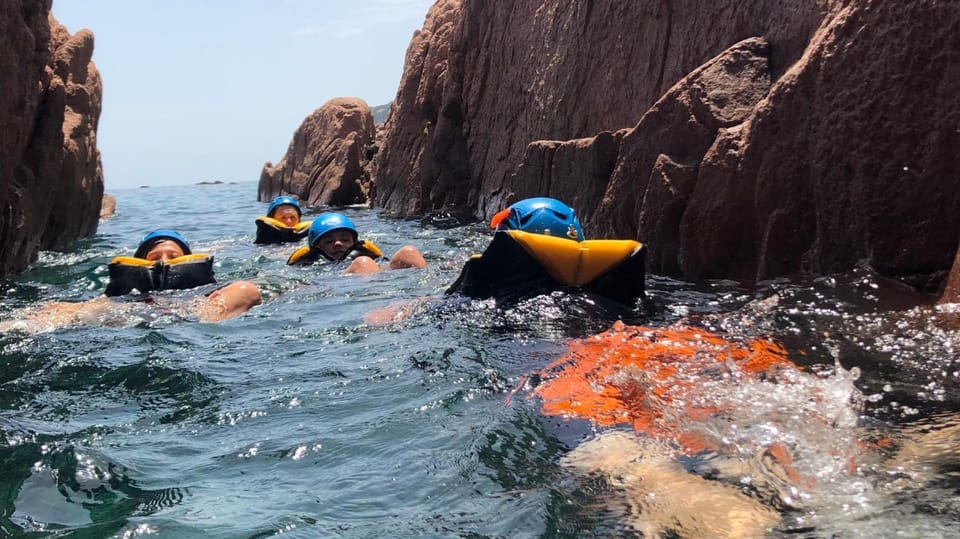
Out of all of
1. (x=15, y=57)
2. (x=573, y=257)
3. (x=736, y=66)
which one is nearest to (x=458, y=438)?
(x=573, y=257)

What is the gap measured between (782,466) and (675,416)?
64cm

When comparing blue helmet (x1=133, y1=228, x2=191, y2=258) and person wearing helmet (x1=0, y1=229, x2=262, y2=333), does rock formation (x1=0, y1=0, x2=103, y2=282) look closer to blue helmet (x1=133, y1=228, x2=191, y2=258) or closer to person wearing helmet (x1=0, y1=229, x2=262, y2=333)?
blue helmet (x1=133, y1=228, x2=191, y2=258)

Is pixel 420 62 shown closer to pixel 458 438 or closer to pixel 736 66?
pixel 736 66

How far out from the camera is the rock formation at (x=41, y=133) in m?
9.39

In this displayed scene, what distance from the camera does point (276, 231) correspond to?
13000 mm

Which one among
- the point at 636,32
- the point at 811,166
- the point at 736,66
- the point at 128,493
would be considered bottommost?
the point at 128,493

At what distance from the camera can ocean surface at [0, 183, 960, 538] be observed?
294 centimetres

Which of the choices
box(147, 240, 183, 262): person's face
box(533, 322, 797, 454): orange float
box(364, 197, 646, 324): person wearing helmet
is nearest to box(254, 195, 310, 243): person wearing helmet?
box(147, 240, 183, 262): person's face

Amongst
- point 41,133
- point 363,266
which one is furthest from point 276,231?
point 363,266

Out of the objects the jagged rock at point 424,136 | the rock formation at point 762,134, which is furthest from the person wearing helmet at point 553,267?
the jagged rock at point 424,136

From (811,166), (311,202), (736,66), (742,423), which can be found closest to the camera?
(742,423)

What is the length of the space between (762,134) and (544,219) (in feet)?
7.25

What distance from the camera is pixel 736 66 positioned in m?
7.63

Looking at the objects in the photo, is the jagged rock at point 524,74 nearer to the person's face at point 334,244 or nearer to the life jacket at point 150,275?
the person's face at point 334,244
